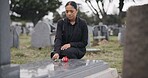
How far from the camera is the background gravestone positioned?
113 cm

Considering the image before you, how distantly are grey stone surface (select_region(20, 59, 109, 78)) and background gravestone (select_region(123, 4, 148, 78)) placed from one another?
5.73ft

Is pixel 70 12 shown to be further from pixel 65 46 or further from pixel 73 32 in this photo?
pixel 65 46

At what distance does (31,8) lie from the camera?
154ft

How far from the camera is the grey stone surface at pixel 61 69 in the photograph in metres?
3.01

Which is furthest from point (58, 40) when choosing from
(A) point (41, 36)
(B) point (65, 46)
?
(A) point (41, 36)

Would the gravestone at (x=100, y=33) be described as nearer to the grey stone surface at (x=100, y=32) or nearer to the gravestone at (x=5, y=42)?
the grey stone surface at (x=100, y=32)

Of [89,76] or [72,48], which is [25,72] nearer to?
[89,76]

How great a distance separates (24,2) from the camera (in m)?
45.7

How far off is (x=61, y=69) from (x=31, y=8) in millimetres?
44274

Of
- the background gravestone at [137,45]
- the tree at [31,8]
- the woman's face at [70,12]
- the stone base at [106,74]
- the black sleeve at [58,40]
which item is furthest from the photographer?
the tree at [31,8]

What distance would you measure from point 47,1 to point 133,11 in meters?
46.9

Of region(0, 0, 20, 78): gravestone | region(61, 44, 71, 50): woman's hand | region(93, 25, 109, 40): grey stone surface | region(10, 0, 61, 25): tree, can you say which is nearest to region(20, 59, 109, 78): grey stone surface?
region(61, 44, 71, 50): woman's hand

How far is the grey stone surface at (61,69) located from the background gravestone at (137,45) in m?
1.75

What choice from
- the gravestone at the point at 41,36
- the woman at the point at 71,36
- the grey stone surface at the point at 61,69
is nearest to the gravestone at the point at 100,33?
the gravestone at the point at 41,36
